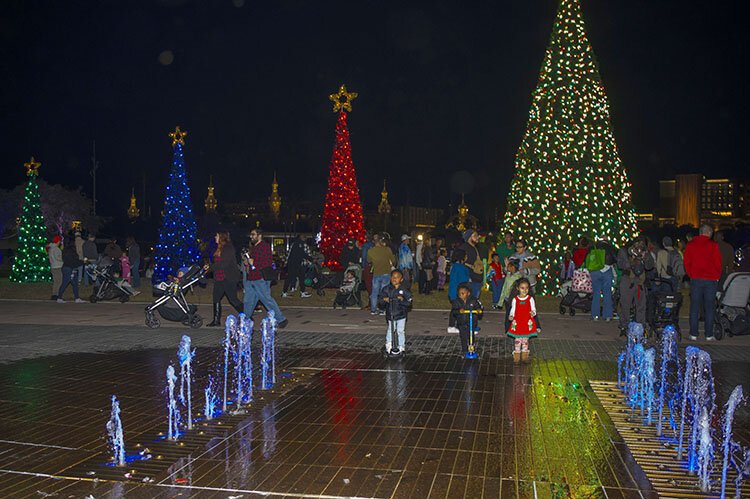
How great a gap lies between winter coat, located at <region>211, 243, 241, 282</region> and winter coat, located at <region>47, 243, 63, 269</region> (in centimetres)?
796

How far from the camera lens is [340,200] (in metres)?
30.2

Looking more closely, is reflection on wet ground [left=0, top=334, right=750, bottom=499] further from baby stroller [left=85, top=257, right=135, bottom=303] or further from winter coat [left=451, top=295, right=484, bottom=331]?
baby stroller [left=85, top=257, right=135, bottom=303]

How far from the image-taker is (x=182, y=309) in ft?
45.8

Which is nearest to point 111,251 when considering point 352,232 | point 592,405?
point 352,232

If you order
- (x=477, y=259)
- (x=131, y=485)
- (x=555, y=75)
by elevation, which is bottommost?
(x=131, y=485)

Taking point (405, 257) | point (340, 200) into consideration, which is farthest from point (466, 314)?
point (340, 200)

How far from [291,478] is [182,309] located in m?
9.03

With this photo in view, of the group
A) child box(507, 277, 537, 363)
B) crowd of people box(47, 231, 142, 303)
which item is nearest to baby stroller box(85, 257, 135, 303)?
crowd of people box(47, 231, 142, 303)

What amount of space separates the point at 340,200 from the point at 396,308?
19.6 metres

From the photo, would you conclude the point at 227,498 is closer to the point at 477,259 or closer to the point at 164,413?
the point at 164,413

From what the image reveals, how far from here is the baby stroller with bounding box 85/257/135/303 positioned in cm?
1867

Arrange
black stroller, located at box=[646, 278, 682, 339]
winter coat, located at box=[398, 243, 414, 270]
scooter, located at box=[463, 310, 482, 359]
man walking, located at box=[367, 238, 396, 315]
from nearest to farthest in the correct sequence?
→ scooter, located at box=[463, 310, 482, 359]
black stroller, located at box=[646, 278, 682, 339]
man walking, located at box=[367, 238, 396, 315]
winter coat, located at box=[398, 243, 414, 270]

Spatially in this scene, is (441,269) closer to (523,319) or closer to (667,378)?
(523,319)

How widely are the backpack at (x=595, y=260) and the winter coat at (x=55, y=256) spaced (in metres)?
14.2
